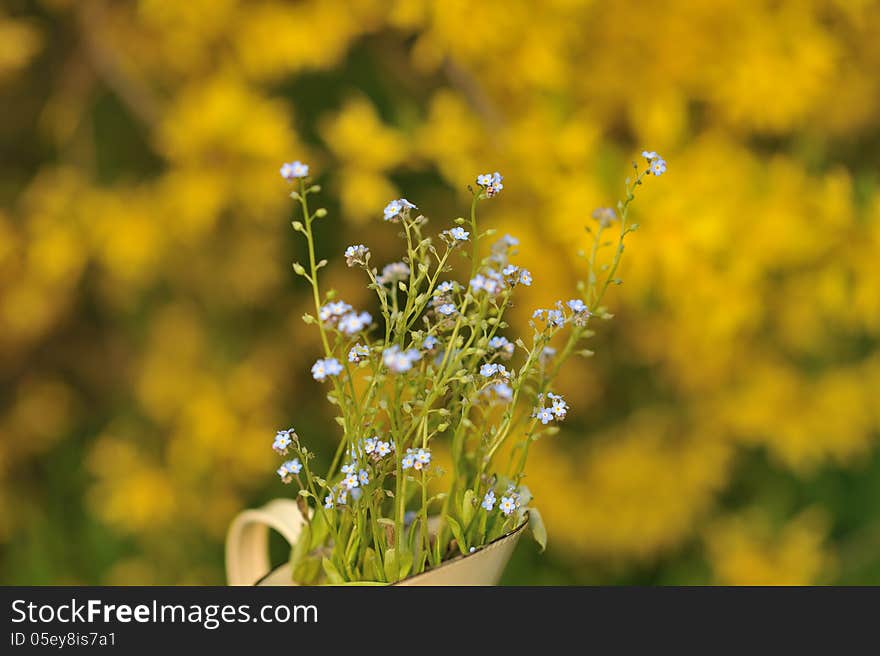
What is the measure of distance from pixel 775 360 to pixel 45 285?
1527mm

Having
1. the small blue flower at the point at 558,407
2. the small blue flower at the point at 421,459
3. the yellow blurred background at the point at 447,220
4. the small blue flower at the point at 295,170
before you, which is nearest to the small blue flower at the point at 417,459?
the small blue flower at the point at 421,459

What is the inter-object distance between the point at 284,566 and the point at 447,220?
1.30m

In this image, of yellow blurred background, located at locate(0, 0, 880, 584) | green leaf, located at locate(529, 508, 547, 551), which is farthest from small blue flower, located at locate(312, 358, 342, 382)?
yellow blurred background, located at locate(0, 0, 880, 584)

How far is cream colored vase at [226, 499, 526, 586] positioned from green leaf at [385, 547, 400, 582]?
1.3 inches

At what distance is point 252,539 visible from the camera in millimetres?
775

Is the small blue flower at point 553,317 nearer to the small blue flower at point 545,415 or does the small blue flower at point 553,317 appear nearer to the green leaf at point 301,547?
the small blue flower at point 545,415

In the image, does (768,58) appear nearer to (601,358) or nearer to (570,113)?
(570,113)

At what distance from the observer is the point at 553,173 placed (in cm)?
122

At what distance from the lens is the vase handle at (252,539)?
2.34 ft

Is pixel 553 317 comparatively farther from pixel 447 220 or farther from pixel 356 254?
pixel 447 220

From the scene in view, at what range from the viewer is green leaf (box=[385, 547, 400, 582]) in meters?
0.61

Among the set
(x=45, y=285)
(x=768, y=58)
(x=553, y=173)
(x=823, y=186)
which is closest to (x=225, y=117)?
(x=553, y=173)

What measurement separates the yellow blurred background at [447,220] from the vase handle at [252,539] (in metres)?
0.58

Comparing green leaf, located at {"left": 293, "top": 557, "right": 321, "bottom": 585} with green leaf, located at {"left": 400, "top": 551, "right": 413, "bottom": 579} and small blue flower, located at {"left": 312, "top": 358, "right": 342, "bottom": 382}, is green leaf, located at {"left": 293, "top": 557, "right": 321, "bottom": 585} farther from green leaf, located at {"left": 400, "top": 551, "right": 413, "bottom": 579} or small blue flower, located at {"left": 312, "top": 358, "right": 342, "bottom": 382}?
small blue flower, located at {"left": 312, "top": 358, "right": 342, "bottom": 382}
